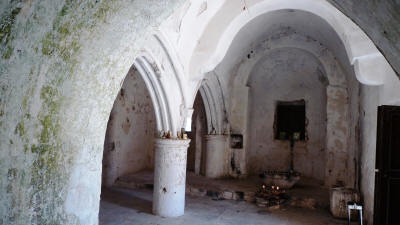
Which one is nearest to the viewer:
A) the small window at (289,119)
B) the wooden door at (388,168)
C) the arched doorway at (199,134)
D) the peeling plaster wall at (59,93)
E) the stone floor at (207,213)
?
the peeling plaster wall at (59,93)

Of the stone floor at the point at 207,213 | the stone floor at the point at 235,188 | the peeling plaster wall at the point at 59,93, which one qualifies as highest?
the peeling plaster wall at the point at 59,93

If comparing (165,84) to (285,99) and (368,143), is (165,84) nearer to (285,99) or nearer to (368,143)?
(368,143)

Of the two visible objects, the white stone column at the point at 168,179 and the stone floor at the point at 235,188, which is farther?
the stone floor at the point at 235,188

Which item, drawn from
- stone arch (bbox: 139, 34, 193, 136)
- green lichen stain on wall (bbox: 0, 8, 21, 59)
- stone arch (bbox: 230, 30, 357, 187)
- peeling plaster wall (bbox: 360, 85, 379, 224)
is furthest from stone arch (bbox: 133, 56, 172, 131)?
stone arch (bbox: 230, 30, 357, 187)

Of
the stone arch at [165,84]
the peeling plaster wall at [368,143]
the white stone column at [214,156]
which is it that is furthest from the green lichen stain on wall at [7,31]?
the white stone column at [214,156]

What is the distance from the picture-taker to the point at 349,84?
8734 mm

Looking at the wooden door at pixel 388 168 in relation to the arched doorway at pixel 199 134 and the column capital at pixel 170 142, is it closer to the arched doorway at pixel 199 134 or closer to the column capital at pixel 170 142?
the column capital at pixel 170 142

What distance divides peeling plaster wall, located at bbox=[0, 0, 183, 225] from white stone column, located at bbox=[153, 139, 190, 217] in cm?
Answer: 435

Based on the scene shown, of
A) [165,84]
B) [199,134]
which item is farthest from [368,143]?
[199,134]

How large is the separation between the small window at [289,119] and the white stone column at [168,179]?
595 cm

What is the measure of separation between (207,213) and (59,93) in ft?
18.5

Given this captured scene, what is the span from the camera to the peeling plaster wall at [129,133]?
924 cm

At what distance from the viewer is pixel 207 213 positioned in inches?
272

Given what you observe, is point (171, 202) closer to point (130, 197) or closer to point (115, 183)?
point (130, 197)
